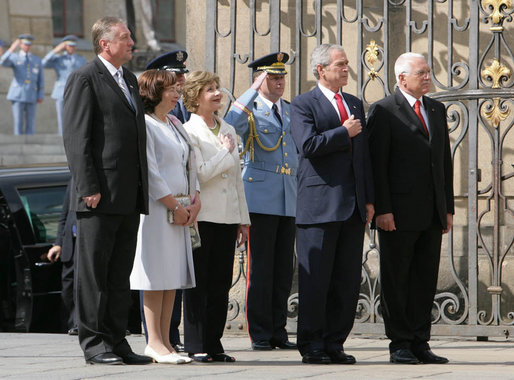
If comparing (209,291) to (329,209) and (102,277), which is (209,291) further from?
(329,209)

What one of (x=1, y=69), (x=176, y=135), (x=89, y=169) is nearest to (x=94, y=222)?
(x=89, y=169)

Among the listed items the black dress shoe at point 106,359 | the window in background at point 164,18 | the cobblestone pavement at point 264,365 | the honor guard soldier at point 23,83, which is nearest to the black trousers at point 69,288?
the cobblestone pavement at point 264,365

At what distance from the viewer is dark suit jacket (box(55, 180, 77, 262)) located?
30.7 feet

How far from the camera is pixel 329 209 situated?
717cm

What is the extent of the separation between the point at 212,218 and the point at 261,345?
120 centimetres

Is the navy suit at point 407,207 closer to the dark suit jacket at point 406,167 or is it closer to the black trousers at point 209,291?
the dark suit jacket at point 406,167

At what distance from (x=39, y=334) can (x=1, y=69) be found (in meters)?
16.7

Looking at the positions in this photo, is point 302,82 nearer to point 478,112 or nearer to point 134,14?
point 478,112

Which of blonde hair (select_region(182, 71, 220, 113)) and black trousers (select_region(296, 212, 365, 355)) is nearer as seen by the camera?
black trousers (select_region(296, 212, 365, 355))

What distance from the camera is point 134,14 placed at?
29875mm

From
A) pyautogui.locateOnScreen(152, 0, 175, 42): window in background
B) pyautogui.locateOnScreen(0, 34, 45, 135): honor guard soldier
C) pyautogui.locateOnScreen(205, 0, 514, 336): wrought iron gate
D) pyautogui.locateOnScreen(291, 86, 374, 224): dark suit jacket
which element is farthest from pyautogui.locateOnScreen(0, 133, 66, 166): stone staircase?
pyautogui.locateOnScreen(291, 86, 374, 224): dark suit jacket

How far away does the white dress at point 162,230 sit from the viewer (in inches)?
278

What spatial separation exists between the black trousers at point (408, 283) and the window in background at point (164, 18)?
22.9 m

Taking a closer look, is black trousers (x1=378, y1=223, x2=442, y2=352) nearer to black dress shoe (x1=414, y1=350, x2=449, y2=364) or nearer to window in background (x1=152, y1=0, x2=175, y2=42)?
black dress shoe (x1=414, y1=350, x2=449, y2=364)
